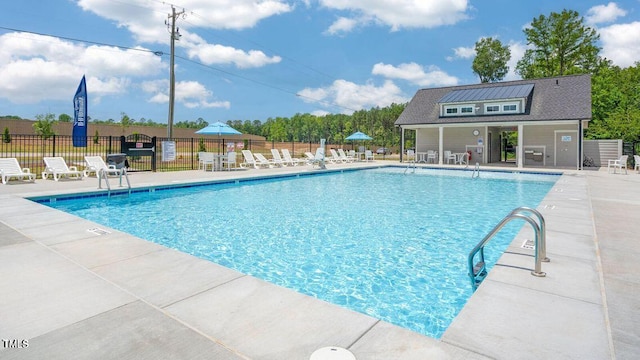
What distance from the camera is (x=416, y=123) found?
2450cm

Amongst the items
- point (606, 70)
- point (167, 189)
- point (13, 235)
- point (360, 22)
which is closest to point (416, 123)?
point (360, 22)

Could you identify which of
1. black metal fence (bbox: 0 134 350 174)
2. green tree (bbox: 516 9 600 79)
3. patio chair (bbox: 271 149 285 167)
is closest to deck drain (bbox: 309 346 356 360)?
black metal fence (bbox: 0 134 350 174)

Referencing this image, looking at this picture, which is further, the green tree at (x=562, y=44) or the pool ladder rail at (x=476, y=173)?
the green tree at (x=562, y=44)

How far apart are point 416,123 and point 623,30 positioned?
934 inches

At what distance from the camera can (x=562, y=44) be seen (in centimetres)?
3344

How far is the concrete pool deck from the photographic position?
221cm

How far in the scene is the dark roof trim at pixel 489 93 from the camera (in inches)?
864

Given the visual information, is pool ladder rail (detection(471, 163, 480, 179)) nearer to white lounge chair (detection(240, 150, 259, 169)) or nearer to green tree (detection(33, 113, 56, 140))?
white lounge chair (detection(240, 150, 259, 169))

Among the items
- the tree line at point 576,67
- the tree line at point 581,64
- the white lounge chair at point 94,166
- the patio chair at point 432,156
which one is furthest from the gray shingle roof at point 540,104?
the white lounge chair at point 94,166

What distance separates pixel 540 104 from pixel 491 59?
21.5 m

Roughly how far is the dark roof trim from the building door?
3.19 meters

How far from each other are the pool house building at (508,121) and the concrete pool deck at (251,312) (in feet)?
60.1

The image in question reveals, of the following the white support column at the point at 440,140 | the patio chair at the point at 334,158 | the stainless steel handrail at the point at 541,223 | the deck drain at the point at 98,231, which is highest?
the white support column at the point at 440,140

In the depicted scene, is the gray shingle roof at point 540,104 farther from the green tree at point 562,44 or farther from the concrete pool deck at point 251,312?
the concrete pool deck at point 251,312
